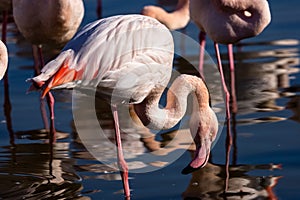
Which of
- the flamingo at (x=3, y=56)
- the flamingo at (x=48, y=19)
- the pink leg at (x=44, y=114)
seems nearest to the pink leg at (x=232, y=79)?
the flamingo at (x=48, y=19)

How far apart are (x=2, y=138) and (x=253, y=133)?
194cm

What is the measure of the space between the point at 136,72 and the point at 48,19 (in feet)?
5.70

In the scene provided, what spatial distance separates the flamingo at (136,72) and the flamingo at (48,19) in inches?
54.7

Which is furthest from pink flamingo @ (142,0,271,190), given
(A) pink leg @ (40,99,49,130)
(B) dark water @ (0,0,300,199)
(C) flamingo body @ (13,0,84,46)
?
(A) pink leg @ (40,99,49,130)

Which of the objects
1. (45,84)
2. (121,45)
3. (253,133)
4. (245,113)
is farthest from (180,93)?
(245,113)

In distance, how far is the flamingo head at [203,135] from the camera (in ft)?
17.3

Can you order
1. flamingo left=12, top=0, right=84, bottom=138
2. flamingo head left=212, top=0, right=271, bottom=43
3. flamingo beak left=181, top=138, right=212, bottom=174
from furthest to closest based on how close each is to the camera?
flamingo left=12, top=0, right=84, bottom=138
flamingo head left=212, top=0, right=271, bottom=43
flamingo beak left=181, top=138, right=212, bottom=174

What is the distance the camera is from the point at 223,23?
6676 millimetres

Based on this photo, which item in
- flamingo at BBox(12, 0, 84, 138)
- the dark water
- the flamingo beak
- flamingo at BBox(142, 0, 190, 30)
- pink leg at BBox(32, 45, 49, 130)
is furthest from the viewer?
flamingo at BBox(142, 0, 190, 30)

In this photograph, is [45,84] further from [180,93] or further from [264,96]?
[264,96]

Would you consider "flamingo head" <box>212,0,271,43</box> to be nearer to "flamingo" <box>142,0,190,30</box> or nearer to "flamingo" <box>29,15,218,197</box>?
"flamingo" <box>29,15,218,197</box>

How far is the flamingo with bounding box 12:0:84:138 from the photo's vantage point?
7.04 metres

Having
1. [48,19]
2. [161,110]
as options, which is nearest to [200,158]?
[161,110]

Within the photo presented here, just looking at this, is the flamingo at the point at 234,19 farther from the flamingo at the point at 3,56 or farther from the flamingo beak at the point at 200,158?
the flamingo at the point at 3,56
